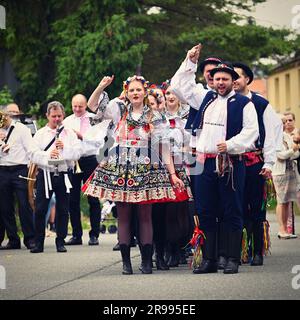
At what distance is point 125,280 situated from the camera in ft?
38.8

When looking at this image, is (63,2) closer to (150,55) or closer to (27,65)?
(27,65)

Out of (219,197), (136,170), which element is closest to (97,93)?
(136,170)

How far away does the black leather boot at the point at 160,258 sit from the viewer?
13.1 meters

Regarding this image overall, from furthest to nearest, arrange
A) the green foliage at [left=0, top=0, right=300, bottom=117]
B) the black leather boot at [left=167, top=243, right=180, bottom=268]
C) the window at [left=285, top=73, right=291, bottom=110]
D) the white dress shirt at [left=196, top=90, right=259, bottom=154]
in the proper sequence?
the window at [left=285, top=73, right=291, bottom=110] < the green foliage at [left=0, top=0, right=300, bottom=117] < the black leather boot at [left=167, top=243, right=180, bottom=268] < the white dress shirt at [left=196, top=90, right=259, bottom=154]

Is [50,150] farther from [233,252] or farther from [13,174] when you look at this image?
[233,252]

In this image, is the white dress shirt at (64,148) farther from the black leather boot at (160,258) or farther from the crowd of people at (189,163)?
the black leather boot at (160,258)

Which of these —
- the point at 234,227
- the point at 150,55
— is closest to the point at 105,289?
the point at 234,227

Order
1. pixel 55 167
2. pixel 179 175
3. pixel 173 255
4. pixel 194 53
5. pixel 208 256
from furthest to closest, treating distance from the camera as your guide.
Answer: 1. pixel 55 167
2. pixel 173 255
3. pixel 179 175
4. pixel 194 53
5. pixel 208 256

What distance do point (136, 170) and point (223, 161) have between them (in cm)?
84

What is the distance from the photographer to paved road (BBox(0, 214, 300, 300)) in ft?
34.5

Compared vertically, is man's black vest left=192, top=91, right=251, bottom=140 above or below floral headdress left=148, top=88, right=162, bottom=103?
below

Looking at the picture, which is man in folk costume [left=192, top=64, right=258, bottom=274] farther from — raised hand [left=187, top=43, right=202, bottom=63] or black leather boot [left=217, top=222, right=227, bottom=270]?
raised hand [left=187, top=43, right=202, bottom=63]

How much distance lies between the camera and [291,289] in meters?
10.7

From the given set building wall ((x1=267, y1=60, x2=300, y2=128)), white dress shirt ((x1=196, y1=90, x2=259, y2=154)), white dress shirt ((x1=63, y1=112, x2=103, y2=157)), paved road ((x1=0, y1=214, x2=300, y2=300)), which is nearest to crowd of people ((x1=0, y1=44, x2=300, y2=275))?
white dress shirt ((x1=196, y1=90, x2=259, y2=154))
